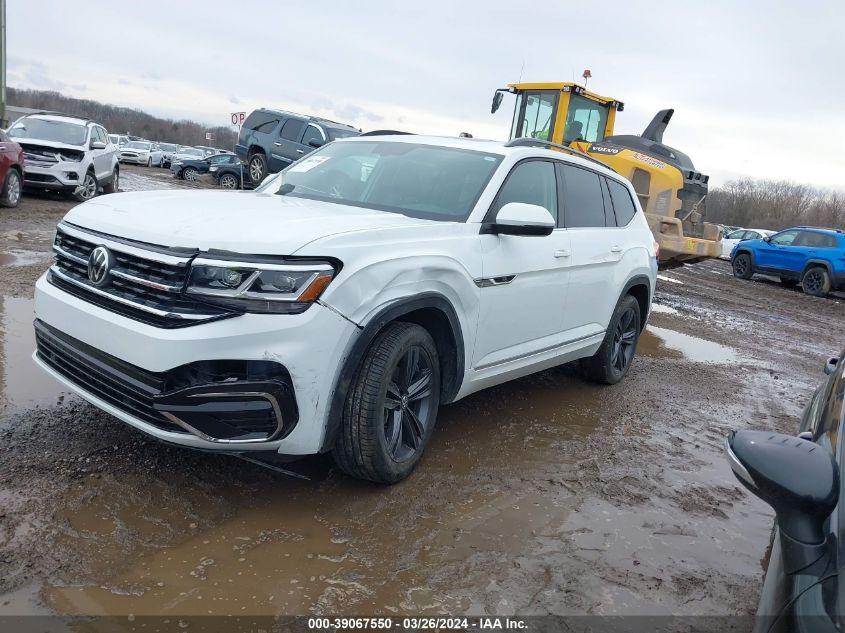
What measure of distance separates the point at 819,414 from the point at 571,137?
11030 mm

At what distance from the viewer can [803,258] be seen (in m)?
17.6

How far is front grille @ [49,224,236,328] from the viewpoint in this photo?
2.76 m

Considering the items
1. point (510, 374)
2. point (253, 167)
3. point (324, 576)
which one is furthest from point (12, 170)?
point (324, 576)

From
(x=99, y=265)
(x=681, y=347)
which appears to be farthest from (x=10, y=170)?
(x=681, y=347)

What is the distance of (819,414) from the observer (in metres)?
2.49

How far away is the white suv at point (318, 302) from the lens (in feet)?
9.02

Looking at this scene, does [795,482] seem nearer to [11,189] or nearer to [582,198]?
[582,198]

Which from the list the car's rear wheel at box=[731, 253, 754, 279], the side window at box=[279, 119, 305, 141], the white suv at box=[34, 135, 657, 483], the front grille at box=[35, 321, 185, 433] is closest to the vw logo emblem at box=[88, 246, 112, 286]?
the white suv at box=[34, 135, 657, 483]

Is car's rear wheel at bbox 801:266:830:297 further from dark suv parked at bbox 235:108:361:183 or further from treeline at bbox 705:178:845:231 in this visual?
treeline at bbox 705:178:845:231

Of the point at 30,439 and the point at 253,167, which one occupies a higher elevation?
the point at 253,167

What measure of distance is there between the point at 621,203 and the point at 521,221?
2.31 m

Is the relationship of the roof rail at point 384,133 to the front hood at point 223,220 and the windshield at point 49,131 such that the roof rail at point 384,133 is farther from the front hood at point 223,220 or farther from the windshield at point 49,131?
the windshield at point 49,131

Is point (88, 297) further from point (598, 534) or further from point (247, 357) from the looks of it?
point (598, 534)

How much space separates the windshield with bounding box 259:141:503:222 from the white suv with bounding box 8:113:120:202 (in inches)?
421
